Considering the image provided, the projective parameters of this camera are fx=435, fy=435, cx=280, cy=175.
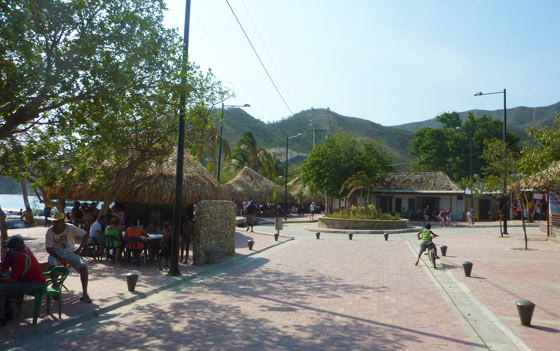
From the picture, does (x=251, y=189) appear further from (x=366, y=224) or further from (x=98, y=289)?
(x=98, y=289)

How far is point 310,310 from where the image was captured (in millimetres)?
7645

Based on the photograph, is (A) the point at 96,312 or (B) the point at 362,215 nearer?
(A) the point at 96,312

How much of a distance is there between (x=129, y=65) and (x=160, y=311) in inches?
186

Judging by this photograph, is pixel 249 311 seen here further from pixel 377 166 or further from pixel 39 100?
pixel 377 166

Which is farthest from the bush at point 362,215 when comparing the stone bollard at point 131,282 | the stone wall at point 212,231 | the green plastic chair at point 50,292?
the green plastic chair at point 50,292

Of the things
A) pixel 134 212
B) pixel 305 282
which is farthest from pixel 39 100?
pixel 134 212

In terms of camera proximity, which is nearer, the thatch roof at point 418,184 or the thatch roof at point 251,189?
the thatch roof at point 251,189

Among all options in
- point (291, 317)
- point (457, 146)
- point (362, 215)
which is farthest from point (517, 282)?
point (457, 146)

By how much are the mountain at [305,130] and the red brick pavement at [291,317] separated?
311ft

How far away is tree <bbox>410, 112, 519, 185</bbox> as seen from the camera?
6016 cm

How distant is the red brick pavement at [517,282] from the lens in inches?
255

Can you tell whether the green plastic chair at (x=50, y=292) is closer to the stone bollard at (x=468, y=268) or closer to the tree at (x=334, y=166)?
the stone bollard at (x=468, y=268)

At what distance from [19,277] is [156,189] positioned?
34.5 ft

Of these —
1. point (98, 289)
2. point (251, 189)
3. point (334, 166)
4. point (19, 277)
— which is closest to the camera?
point (19, 277)
